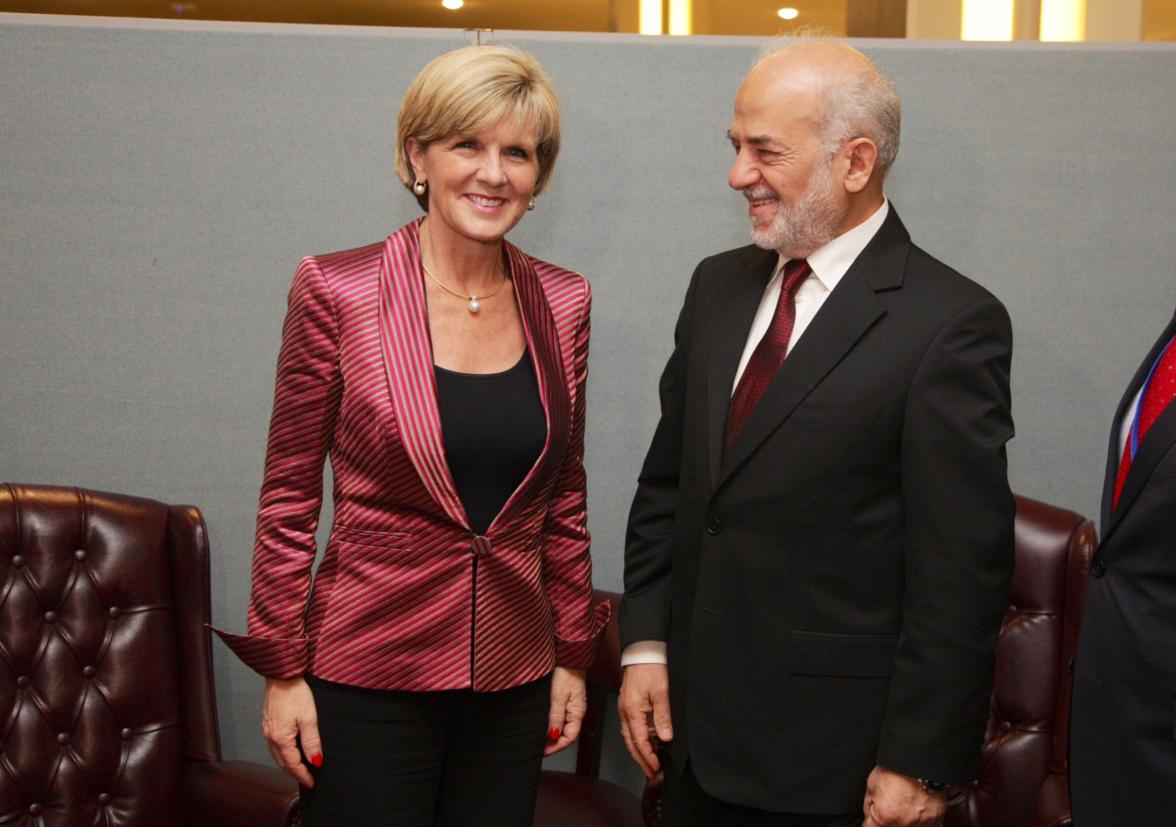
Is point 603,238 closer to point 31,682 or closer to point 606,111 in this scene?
point 606,111

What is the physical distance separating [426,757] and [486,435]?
45 centimetres

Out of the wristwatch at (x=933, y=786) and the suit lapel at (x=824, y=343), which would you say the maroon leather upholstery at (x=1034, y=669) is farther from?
the suit lapel at (x=824, y=343)

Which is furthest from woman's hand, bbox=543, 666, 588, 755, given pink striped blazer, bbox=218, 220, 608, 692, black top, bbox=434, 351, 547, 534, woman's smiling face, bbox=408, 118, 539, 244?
woman's smiling face, bbox=408, 118, 539, 244

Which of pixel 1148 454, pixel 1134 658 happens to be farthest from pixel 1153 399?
pixel 1134 658

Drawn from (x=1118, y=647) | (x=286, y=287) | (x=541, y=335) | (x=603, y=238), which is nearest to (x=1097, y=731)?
(x=1118, y=647)

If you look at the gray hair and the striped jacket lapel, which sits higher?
the gray hair

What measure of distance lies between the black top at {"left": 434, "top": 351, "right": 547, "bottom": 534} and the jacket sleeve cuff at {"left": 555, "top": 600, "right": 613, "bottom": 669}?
252 millimetres

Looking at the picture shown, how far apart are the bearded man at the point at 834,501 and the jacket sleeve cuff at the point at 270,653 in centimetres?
54

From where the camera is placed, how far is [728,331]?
5.65 ft

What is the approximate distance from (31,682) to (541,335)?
1.20 m

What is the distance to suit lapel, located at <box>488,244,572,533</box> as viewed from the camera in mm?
1651

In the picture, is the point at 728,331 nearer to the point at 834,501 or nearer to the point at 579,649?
the point at 834,501

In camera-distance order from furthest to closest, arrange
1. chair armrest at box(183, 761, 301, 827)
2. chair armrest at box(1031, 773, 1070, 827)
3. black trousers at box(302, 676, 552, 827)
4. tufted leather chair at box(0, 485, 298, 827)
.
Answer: tufted leather chair at box(0, 485, 298, 827) → chair armrest at box(183, 761, 301, 827) → chair armrest at box(1031, 773, 1070, 827) → black trousers at box(302, 676, 552, 827)

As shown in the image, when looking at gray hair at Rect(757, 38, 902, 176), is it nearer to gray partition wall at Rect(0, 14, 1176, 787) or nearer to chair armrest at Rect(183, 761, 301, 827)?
gray partition wall at Rect(0, 14, 1176, 787)
